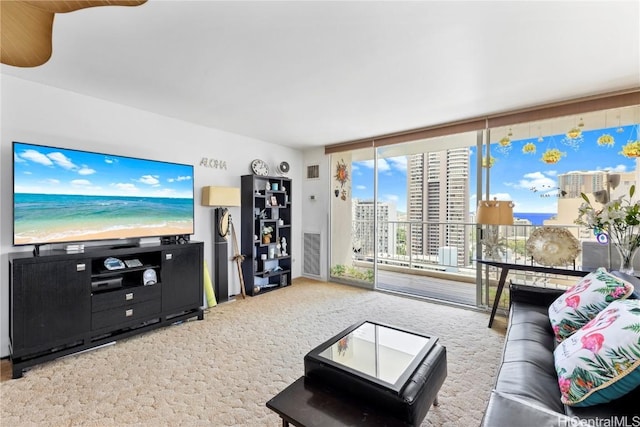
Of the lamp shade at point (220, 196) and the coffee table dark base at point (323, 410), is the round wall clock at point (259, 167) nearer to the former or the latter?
the lamp shade at point (220, 196)

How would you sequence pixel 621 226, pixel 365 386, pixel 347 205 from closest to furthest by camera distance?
pixel 365 386, pixel 621 226, pixel 347 205

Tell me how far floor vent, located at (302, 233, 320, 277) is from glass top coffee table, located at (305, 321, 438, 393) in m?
3.01

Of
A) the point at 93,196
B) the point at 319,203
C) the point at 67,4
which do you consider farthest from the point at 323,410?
the point at 319,203

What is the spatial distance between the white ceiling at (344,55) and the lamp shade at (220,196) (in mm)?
976

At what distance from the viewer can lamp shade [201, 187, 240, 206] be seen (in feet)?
12.1

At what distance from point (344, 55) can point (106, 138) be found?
8.58 ft

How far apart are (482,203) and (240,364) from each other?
288 cm

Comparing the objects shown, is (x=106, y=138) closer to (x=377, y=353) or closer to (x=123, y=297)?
(x=123, y=297)

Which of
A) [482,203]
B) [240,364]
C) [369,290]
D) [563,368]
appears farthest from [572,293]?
[369,290]

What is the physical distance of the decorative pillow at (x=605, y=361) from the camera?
0.99 meters

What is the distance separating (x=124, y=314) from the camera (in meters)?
2.70

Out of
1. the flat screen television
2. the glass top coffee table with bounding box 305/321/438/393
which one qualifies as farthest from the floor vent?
the glass top coffee table with bounding box 305/321/438/393

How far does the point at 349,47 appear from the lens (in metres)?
2.01

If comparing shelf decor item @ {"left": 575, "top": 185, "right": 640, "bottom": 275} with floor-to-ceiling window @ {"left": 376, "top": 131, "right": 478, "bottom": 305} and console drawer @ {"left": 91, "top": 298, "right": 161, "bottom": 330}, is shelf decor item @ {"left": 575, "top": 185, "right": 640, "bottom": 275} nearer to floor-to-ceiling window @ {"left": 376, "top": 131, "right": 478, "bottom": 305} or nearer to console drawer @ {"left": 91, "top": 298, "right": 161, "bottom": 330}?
floor-to-ceiling window @ {"left": 376, "top": 131, "right": 478, "bottom": 305}
